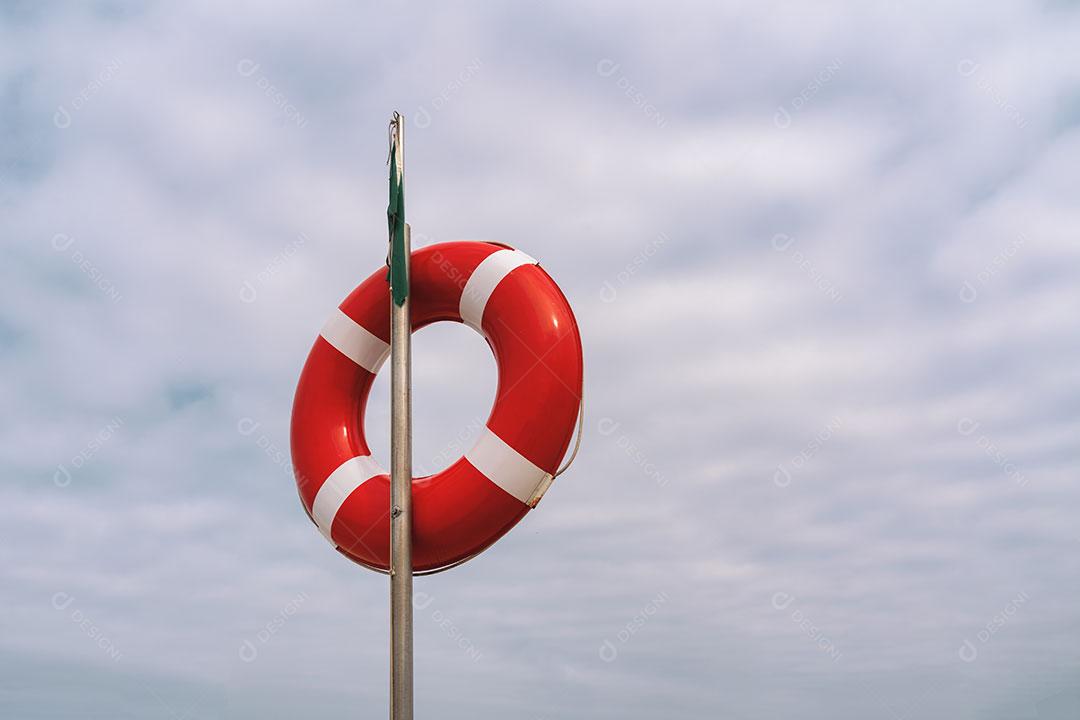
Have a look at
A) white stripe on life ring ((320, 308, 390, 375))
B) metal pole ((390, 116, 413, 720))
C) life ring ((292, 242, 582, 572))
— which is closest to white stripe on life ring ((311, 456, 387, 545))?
life ring ((292, 242, 582, 572))

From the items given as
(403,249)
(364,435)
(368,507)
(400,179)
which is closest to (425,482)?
(368,507)

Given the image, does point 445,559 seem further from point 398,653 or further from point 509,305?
point 509,305

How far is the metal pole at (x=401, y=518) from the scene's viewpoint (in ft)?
13.0

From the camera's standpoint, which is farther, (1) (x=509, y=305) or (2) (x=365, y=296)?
(2) (x=365, y=296)

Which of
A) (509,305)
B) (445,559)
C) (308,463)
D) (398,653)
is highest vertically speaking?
(509,305)

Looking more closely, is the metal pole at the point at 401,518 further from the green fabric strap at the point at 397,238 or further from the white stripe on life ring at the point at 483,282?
the white stripe on life ring at the point at 483,282

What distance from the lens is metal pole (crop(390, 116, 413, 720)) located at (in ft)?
13.0

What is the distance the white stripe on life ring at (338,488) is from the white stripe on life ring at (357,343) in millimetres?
538

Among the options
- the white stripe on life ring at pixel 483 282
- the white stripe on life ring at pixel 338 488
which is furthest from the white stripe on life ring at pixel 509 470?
the white stripe on life ring at pixel 483 282

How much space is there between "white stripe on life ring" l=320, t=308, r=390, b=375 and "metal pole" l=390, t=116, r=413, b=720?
59cm

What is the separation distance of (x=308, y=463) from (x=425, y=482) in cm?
68

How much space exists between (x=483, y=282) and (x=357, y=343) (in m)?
0.73

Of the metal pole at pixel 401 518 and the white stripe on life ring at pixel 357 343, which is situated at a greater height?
the white stripe on life ring at pixel 357 343

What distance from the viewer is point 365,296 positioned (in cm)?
498
